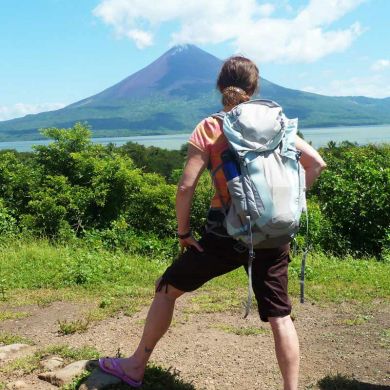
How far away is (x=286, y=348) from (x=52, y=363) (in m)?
1.52

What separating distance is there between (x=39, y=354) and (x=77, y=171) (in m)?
10.8

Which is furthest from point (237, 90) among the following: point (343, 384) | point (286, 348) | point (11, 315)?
point (11, 315)

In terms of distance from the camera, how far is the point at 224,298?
4.89m

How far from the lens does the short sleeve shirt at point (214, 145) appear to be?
2549 millimetres

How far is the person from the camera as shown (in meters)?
2.57

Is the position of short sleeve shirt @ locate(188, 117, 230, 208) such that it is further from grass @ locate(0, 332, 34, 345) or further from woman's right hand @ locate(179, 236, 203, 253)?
grass @ locate(0, 332, 34, 345)

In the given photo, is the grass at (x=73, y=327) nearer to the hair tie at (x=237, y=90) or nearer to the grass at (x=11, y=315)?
the grass at (x=11, y=315)

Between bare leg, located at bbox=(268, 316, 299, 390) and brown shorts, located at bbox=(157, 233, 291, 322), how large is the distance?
0.16 feet

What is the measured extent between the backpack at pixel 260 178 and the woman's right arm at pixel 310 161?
0.64 ft

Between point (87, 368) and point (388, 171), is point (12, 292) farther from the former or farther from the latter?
point (388, 171)

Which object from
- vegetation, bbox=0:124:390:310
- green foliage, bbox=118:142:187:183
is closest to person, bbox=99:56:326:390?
Result: vegetation, bbox=0:124:390:310

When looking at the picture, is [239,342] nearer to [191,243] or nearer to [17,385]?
[191,243]

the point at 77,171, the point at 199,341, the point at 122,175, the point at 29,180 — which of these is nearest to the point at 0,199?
the point at 29,180

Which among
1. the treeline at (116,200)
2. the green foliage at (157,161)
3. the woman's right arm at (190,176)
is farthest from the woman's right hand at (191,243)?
the green foliage at (157,161)
